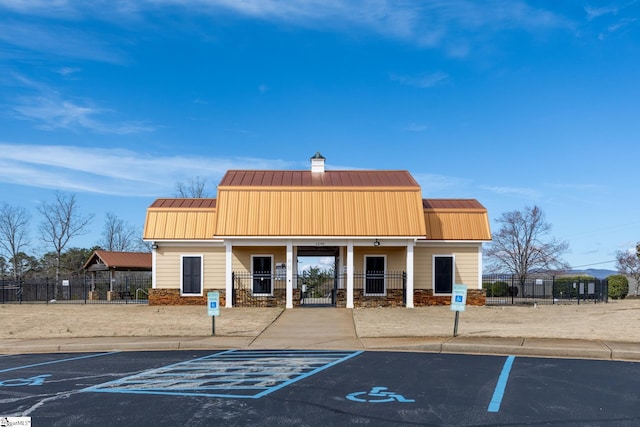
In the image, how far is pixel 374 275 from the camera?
2641 cm

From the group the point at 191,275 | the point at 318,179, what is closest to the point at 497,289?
the point at 318,179

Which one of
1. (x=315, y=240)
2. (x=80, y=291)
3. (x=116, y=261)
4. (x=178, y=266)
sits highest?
(x=315, y=240)

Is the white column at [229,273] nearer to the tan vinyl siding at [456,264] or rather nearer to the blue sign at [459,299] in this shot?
the tan vinyl siding at [456,264]

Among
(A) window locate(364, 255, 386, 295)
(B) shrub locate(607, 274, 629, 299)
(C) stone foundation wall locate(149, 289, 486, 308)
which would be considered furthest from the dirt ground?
(B) shrub locate(607, 274, 629, 299)

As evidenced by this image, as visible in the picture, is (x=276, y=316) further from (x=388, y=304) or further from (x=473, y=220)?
(x=473, y=220)

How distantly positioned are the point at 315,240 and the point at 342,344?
35.8 feet

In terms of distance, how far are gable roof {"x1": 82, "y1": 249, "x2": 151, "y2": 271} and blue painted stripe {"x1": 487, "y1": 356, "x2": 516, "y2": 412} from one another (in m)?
30.6

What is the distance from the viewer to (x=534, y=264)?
47719mm

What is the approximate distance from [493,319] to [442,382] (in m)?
12.1

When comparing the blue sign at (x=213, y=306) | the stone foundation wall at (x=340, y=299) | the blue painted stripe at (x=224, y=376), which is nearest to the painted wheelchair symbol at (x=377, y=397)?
the blue painted stripe at (x=224, y=376)

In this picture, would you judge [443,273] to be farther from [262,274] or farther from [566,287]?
[566,287]

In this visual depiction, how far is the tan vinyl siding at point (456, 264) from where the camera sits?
2731 cm

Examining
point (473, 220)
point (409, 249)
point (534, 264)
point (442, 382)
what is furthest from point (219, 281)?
point (534, 264)

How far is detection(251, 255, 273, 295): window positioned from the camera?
26.8 metres
